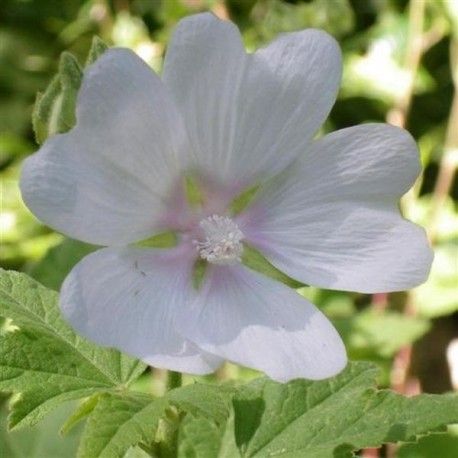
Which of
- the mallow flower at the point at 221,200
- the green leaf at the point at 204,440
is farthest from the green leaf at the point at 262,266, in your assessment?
the green leaf at the point at 204,440

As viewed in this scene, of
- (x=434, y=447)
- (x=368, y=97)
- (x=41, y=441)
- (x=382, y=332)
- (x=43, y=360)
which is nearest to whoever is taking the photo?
(x=43, y=360)

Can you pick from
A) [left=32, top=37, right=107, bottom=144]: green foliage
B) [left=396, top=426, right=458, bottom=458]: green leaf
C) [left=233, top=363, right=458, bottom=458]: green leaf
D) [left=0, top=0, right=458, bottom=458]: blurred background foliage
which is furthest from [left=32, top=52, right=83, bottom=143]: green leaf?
[left=396, top=426, right=458, bottom=458]: green leaf

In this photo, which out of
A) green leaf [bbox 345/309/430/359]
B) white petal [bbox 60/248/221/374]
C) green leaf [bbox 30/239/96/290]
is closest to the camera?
white petal [bbox 60/248/221/374]

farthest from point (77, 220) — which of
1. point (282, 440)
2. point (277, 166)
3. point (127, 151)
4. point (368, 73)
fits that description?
point (368, 73)

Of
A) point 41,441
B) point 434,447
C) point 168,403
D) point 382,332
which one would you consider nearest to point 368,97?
point 382,332

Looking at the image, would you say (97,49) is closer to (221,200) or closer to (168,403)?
(221,200)

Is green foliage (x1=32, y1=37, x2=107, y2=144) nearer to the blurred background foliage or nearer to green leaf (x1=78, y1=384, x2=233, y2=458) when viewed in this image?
green leaf (x1=78, y1=384, x2=233, y2=458)
